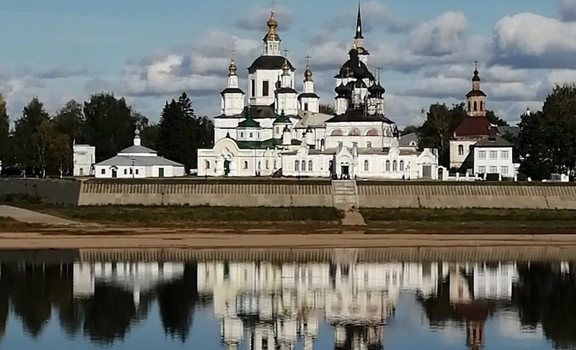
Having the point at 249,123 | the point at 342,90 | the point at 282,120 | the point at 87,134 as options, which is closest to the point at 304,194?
the point at 342,90

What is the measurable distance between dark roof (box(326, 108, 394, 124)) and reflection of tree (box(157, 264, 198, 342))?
119 feet

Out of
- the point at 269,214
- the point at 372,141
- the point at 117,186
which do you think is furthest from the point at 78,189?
the point at 372,141

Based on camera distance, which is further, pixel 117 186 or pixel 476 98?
pixel 476 98

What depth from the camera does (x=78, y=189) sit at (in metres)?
54.1

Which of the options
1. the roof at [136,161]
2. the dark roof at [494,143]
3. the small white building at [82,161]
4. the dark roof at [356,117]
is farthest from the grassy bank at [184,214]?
the small white building at [82,161]

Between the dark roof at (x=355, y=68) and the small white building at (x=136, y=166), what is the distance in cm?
1486

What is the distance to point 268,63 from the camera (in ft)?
273

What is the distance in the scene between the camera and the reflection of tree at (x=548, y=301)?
24.2 metres

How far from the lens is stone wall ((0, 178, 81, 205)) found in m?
54.5

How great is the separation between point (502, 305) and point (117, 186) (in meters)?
30.3

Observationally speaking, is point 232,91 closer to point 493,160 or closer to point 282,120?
point 282,120

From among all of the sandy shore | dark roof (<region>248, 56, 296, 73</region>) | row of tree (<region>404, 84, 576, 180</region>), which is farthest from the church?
the sandy shore

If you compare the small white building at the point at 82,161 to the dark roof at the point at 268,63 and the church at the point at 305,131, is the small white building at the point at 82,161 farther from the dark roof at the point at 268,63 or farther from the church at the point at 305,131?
the dark roof at the point at 268,63

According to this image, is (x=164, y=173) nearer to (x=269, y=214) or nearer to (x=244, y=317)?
(x=269, y=214)
